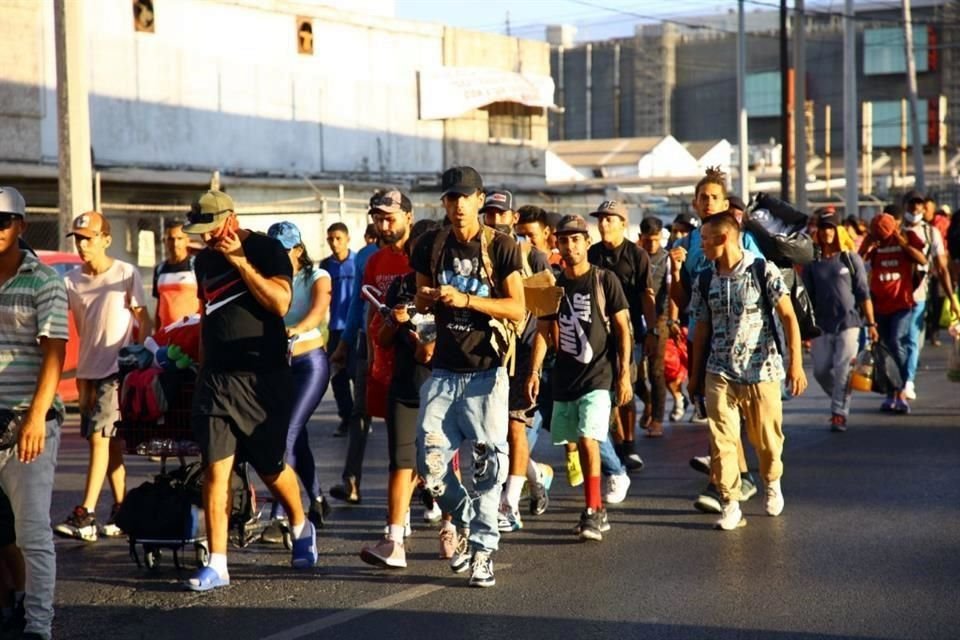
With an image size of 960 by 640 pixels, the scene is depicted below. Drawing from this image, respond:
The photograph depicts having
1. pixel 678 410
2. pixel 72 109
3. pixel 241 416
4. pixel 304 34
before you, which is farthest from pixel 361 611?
pixel 304 34

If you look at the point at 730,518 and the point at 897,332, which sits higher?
the point at 897,332

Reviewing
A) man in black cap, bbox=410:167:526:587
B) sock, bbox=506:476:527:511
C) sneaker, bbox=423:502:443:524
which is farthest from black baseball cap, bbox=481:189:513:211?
sneaker, bbox=423:502:443:524

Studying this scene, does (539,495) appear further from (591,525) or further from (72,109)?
(72,109)

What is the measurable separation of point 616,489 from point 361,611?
324 centimetres

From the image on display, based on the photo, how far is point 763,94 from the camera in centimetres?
6700

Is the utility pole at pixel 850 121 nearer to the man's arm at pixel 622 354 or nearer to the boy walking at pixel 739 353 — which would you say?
the boy walking at pixel 739 353

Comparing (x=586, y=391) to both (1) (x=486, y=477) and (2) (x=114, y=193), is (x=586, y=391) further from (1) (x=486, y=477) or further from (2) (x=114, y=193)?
(2) (x=114, y=193)

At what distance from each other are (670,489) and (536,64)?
106 ft

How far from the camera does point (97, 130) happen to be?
30062 millimetres

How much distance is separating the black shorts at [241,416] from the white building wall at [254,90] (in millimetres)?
22619

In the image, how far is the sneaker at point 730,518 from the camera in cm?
869

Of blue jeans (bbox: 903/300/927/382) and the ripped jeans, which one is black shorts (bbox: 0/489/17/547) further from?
blue jeans (bbox: 903/300/927/382)

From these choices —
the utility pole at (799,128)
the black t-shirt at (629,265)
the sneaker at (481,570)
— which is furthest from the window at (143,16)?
the sneaker at (481,570)

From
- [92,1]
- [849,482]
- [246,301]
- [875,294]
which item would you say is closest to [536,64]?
[92,1]
